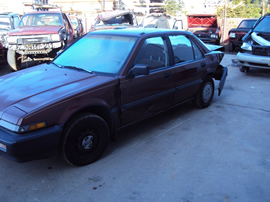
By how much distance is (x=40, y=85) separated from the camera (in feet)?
11.4

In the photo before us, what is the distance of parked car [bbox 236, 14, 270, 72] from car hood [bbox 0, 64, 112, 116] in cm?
594

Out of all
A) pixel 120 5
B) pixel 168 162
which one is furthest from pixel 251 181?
pixel 120 5

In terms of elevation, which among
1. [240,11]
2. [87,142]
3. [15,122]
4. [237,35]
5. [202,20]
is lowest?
[87,142]

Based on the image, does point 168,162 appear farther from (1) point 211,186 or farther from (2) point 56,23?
(2) point 56,23

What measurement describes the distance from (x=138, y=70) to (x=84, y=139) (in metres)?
1.13

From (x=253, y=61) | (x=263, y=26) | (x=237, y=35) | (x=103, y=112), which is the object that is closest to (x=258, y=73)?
Answer: (x=253, y=61)

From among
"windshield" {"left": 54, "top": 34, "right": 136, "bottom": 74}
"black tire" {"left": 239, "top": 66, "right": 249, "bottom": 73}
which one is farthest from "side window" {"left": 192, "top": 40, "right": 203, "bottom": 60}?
"black tire" {"left": 239, "top": 66, "right": 249, "bottom": 73}

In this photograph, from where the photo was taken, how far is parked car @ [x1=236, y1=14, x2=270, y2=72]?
794 centimetres

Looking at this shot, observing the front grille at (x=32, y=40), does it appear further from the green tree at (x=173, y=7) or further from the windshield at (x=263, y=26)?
the green tree at (x=173, y=7)

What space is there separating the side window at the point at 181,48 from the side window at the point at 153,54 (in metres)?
0.26

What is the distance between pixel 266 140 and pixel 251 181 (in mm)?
1292

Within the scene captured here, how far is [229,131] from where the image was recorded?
4574mm

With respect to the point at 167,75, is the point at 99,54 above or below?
above

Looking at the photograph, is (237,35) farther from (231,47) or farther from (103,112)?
(103,112)
